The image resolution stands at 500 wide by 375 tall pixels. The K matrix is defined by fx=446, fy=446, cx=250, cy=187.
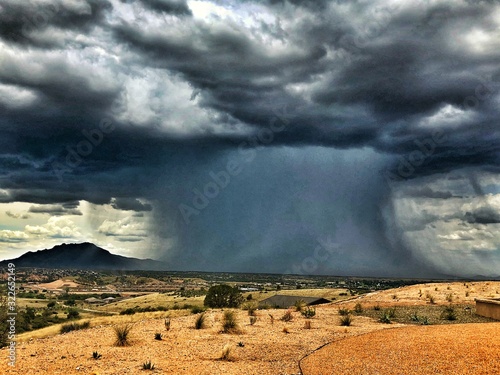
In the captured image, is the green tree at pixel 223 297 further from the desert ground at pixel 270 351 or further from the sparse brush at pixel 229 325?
the sparse brush at pixel 229 325

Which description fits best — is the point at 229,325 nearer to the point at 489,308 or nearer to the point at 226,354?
the point at 226,354

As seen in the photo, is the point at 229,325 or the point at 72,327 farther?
the point at 72,327

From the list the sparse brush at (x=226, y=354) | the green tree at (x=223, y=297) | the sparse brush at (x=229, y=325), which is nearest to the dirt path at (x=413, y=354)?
the sparse brush at (x=226, y=354)

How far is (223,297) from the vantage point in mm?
53156

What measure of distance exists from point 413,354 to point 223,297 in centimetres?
3823

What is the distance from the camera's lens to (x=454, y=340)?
18.8m

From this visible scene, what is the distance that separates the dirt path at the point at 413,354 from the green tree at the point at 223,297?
31.5 meters

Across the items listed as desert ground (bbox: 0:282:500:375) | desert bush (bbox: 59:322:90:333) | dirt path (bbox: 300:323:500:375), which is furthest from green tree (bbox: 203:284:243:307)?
dirt path (bbox: 300:323:500:375)

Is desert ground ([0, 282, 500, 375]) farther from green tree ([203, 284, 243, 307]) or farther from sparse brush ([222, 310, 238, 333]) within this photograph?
green tree ([203, 284, 243, 307])

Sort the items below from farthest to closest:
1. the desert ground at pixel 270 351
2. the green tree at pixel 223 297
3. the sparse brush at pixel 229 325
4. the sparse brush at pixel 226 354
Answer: the green tree at pixel 223 297
the sparse brush at pixel 229 325
the sparse brush at pixel 226 354
the desert ground at pixel 270 351

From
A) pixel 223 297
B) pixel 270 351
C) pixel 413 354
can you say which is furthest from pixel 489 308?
pixel 223 297

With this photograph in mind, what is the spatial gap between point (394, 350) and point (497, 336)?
16.6 feet

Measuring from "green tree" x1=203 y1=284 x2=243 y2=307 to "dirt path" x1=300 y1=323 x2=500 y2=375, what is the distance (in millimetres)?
31502

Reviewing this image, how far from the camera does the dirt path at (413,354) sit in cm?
1449
